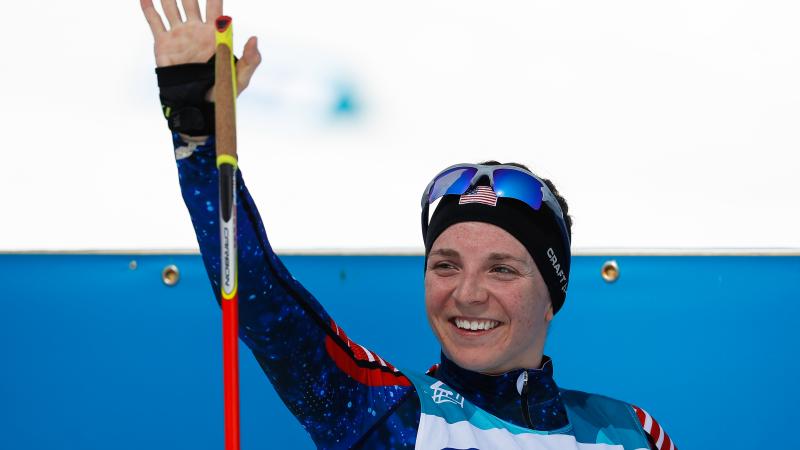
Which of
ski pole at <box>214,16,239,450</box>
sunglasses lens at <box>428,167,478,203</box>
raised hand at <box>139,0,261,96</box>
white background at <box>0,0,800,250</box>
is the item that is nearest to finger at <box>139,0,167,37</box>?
raised hand at <box>139,0,261,96</box>

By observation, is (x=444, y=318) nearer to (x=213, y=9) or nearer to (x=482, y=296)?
(x=482, y=296)

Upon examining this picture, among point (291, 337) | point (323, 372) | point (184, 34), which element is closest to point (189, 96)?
point (184, 34)

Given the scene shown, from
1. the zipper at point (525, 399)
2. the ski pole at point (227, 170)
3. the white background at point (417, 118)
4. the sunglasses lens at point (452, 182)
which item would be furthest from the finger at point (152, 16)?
the white background at point (417, 118)

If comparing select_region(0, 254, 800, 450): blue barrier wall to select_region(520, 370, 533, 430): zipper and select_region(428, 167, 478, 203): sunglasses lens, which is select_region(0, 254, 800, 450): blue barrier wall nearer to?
select_region(428, 167, 478, 203): sunglasses lens

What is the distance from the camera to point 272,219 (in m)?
2.74

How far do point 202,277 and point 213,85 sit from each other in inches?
55.8

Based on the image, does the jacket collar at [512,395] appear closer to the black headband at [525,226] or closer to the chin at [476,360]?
the chin at [476,360]

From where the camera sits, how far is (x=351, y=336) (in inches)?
107

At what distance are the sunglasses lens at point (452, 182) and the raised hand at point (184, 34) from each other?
69 centimetres

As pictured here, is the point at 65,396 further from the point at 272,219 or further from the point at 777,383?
the point at 777,383

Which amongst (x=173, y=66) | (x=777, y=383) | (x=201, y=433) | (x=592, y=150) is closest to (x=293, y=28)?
(x=592, y=150)

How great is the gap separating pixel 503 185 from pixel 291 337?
65 cm

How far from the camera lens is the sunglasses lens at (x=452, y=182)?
6.55 feet

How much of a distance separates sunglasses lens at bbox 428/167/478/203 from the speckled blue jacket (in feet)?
1.21
